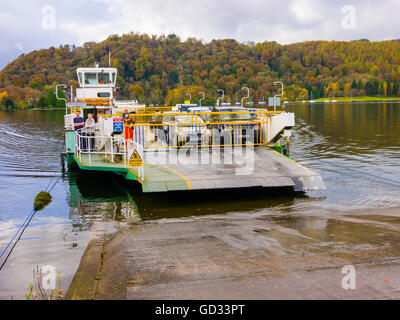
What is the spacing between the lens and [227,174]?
1185cm

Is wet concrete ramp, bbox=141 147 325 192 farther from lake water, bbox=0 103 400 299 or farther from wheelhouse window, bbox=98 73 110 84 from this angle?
wheelhouse window, bbox=98 73 110 84

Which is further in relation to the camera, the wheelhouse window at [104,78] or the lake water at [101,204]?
the wheelhouse window at [104,78]

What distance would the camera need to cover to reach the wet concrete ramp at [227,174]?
11.0 m

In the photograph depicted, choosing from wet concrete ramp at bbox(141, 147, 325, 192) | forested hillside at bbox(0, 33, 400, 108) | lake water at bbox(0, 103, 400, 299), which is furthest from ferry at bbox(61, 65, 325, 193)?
forested hillside at bbox(0, 33, 400, 108)

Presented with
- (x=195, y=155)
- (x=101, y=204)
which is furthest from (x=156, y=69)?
(x=101, y=204)

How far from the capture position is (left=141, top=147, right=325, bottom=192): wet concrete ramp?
10969mm

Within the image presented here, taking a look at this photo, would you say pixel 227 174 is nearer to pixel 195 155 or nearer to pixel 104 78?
pixel 195 155

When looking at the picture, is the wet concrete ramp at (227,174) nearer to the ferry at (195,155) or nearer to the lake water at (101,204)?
the ferry at (195,155)

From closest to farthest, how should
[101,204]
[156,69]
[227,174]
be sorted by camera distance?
[227,174] < [101,204] < [156,69]

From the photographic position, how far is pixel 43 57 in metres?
140

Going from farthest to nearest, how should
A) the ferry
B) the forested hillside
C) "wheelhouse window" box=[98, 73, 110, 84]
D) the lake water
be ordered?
the forested hillside, "wheelhouse window" box=[98, 73, 110, 84], the ferry, the lake water

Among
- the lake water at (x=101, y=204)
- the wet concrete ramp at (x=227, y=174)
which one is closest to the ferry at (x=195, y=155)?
the wet concrete ramp at (x=227, y=174)

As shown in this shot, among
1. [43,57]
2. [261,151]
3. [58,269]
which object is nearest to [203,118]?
[261,151]
